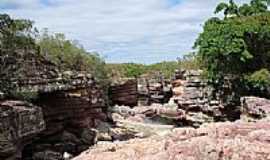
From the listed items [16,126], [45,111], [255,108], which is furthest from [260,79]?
[16,126]

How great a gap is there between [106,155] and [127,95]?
1349 inches

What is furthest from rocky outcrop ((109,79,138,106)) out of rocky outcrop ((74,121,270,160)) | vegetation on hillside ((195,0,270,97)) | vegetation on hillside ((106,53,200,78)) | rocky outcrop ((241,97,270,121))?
rocky outcrop ((74,121,270,160))

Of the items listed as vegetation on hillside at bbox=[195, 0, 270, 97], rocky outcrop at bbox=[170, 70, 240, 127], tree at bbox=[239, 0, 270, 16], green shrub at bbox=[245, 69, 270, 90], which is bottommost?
rocky outcrop at bbox=[170, 70, 240, 127]

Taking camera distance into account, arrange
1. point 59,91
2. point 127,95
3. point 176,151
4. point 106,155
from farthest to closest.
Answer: point 127,95 < point 59,91 < point 106,155 < point 176,151

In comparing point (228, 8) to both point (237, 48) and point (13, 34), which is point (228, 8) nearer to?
point (237, 48)

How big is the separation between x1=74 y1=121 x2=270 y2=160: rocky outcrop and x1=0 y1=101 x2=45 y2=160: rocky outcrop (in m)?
15.5

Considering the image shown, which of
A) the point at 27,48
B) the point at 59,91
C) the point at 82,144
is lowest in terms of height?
the point at 82,144

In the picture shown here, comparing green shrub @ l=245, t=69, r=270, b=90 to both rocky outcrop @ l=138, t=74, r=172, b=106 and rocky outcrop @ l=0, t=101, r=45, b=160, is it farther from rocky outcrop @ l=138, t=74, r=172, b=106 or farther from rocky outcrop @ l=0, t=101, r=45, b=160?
rocky outcrop @ l=0, t=101, r=45, b=160

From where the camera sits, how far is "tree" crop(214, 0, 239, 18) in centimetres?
3177

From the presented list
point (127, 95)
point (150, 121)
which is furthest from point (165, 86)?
point (150, 121)

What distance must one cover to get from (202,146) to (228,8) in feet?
95.5

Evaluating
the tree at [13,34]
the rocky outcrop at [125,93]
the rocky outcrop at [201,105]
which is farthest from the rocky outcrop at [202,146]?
the rocky outcrop at [125,93]

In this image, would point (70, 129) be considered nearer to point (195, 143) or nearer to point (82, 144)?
point (82, 144)

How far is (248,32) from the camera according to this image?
28.8 metres
